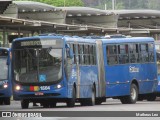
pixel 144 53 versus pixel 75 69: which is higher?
pixel 144 53

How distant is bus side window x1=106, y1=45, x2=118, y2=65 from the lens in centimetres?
3301

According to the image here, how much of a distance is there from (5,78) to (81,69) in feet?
20.7

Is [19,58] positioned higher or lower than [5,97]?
higher

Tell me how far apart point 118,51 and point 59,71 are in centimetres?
478

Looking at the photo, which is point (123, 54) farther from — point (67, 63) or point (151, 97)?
point (151, 97)

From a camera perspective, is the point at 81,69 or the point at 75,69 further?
the point at 81,69

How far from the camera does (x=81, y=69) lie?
3092 centimetres

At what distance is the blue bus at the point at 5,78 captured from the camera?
35781 millimetres

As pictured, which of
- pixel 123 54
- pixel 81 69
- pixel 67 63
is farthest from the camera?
pixel 123 54

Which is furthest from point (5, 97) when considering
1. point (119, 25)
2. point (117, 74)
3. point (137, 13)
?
point (119, 25)

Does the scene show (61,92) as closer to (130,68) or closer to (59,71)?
(59,71)

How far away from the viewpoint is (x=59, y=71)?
95.8 ft

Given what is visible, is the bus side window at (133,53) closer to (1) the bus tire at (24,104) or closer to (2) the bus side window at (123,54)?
(2) the bus side window at (123,54)

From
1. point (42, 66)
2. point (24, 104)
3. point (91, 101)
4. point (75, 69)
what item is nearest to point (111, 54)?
point (91, 101)
